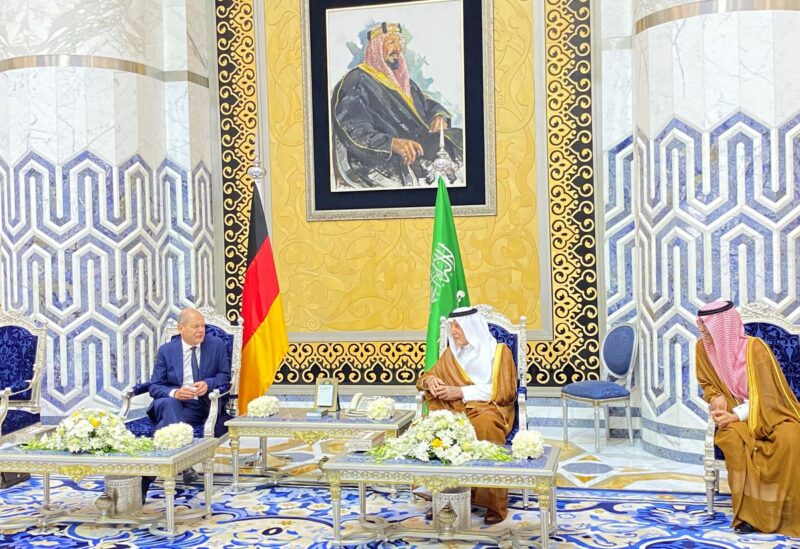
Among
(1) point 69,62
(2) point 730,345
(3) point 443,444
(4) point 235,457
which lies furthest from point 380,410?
(1) point 69,62

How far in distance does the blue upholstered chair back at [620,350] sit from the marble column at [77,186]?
3.99 metres

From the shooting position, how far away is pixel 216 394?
5.52 meters

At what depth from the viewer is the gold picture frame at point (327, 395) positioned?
18.7 feet

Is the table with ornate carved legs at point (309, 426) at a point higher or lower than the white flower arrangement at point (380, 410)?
lower

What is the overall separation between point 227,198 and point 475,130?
2.42 metres

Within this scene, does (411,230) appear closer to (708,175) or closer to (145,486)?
(708,175)

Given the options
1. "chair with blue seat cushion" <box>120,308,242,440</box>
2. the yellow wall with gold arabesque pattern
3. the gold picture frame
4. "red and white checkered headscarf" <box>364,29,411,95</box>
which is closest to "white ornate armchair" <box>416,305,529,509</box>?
the gold picture frame

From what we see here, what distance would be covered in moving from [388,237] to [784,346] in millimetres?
3701

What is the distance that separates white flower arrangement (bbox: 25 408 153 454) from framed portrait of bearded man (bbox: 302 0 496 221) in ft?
11.8

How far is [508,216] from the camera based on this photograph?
299 inches

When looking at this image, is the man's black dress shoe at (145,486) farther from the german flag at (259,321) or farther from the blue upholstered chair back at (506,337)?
the blue upholstered chair back at (506,337)

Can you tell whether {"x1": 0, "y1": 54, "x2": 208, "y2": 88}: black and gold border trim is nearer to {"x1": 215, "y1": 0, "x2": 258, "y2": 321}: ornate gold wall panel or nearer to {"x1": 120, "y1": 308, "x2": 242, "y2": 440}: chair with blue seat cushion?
{"x1": 215, "y1": 0, "x2": 258, "y2": 321}: ornate gold wall panel

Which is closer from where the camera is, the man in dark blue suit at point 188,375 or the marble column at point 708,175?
the man in dark blue suit at point 188,375

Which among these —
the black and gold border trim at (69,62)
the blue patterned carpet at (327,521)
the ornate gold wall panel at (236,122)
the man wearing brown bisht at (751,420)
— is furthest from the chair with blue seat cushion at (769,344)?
the black and gold border trim at (69,62)
